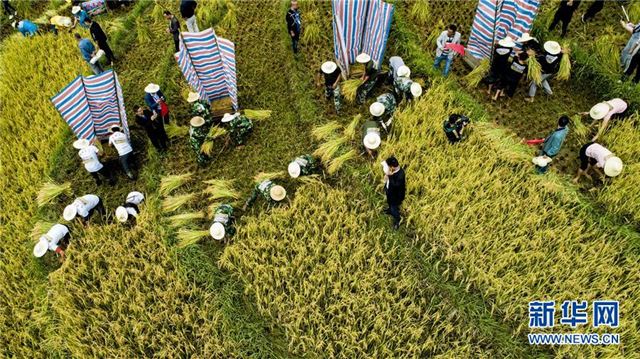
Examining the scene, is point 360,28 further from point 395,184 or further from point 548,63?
point 395,184

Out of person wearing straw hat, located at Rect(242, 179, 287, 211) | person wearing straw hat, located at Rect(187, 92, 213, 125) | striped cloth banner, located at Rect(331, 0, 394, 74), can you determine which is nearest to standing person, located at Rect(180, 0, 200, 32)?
person wearing straw hat, located at Rect(187, 92, 213, 125)

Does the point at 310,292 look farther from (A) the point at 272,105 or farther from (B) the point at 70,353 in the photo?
(A) the point at 272,105

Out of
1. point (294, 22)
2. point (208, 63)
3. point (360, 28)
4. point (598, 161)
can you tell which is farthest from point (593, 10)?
point (208, 63)

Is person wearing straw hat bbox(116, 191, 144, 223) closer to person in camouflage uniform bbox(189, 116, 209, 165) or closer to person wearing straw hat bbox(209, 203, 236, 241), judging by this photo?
person in camouflage uniform bbox(189, 116, 209, 165)

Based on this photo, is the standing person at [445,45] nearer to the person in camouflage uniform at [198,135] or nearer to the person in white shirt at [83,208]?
the person in camouflage uniform at [198,135]

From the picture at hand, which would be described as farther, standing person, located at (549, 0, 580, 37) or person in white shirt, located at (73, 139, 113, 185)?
standing person, located at (549, 0, 580, 37)

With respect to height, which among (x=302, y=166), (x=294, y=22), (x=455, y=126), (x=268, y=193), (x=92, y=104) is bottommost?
(x=268, y=193)

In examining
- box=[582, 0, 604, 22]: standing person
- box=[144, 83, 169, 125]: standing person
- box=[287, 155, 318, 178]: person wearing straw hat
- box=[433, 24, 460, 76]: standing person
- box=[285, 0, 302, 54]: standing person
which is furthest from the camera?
box=[582, 0, 604, 22]: standing person
